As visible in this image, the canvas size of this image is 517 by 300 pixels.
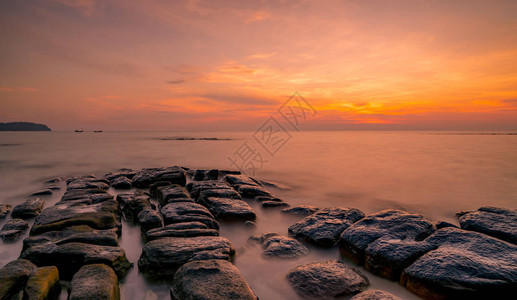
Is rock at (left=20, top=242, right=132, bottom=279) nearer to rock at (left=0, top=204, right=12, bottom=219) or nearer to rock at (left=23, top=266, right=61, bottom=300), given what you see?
rock at (left=23, top=266, right=61, bottom=300)

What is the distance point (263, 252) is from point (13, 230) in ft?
15.2

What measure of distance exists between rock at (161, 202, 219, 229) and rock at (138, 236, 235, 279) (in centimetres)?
93

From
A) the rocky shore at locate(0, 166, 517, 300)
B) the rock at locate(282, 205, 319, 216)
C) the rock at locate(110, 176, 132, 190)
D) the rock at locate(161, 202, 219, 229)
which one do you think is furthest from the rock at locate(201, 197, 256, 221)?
the rock at locate(110, 176, 132, 190)

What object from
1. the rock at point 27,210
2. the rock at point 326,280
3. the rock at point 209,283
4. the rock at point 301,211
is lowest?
the rock at point 301,211

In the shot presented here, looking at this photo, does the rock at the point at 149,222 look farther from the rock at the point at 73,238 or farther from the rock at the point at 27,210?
the rock at the point at 27,210

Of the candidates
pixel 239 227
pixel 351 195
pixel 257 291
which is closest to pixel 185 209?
pixel 239 227

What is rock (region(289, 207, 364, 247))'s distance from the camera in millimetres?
4570

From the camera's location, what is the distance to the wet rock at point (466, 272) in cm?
291

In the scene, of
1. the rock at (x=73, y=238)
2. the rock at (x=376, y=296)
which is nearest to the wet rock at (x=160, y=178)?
the rock at (x=73, y=238)

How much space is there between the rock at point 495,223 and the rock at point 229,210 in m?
4.12

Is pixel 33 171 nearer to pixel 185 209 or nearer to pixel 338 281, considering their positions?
pixel 185 209

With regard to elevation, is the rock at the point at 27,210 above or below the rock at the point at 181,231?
below

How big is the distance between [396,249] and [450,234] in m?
1.01

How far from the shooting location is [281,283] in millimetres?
3484
